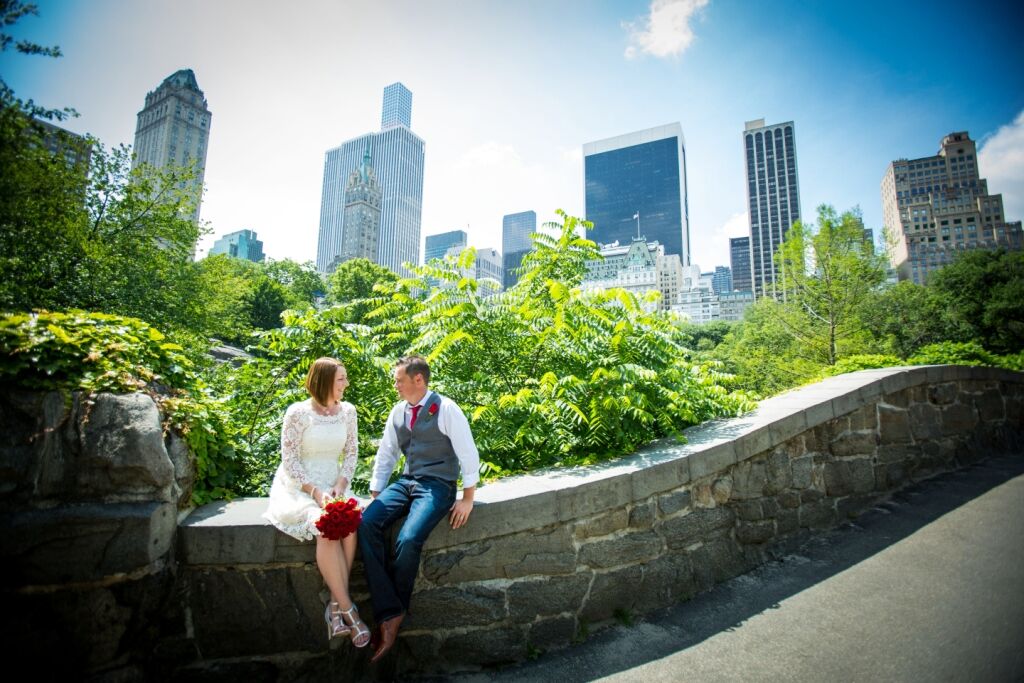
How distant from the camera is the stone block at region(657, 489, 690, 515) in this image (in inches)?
136

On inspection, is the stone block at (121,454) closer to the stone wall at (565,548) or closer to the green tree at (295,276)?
the stone wall at (565,548)

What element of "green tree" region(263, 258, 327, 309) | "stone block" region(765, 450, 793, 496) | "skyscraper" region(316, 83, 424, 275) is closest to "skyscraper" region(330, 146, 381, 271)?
"skyscraper" region(316, 83, 424, 275)

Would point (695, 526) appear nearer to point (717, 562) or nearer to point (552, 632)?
point (717, 562)

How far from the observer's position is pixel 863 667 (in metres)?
2.62

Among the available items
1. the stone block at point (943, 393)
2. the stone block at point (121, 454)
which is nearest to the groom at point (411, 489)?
the stone block at point (121, 454)

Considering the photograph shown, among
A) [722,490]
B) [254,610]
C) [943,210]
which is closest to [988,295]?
[722,490]

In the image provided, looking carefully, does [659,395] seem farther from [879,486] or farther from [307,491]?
[307,491]

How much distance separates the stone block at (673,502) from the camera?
3.46m

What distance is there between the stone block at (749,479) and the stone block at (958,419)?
3728 mm

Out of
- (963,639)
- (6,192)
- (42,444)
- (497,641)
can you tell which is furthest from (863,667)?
(6,192)

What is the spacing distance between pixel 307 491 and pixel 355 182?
159 m

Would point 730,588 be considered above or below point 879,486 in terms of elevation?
below

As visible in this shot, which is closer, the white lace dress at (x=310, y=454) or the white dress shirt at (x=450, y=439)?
the white lace dress at (x=310, y=454)

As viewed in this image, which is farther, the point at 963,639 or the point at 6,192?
the point at 6,192
